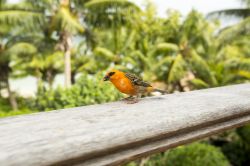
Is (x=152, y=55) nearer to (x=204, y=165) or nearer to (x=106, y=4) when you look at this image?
(x=106, y=4)

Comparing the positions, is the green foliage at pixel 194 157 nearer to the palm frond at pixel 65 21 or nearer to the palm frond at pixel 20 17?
the palm frond at pixel 65 21

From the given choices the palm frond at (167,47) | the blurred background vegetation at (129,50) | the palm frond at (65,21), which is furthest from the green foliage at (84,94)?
the palm frond at (65,21)

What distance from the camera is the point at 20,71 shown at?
25844 mm

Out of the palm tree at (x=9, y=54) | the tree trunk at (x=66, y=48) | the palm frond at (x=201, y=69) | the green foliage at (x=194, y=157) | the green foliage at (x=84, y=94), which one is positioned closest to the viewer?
the green foliage at (x=194, y=157)

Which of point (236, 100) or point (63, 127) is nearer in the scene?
point (63, 127)

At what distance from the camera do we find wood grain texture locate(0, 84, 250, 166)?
0.55m

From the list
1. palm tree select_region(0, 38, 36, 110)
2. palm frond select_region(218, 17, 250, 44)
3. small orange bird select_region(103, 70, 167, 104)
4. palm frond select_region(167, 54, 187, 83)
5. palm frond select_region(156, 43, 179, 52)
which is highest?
small orange bird select_region(103, 70, 167, 104)

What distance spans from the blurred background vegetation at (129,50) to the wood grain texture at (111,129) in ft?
21.6

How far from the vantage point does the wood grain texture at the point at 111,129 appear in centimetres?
55

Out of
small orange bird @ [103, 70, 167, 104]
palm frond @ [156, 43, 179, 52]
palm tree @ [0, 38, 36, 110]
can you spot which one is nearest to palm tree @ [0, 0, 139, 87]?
palm tree @ [0, 38, 36, 110]

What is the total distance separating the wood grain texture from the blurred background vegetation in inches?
259

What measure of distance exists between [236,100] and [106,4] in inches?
620

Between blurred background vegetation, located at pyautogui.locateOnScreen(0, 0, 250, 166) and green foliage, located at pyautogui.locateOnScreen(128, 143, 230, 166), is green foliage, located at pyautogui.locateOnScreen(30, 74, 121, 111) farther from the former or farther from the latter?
green foliage, located at pyautogui.locateOnScreen(128, 143, 230, 166)

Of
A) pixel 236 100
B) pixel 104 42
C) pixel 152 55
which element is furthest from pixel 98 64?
pixel 236 100
